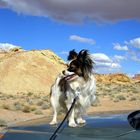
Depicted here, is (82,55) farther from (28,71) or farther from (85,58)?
(28,71)

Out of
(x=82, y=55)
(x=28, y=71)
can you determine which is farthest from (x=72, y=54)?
(x=28, y=71)

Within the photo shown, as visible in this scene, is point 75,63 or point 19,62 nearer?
Result: point 75,63

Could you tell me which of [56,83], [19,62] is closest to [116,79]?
[19,62]

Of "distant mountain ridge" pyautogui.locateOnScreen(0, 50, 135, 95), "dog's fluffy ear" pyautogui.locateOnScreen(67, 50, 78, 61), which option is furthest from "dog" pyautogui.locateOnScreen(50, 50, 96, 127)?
"distant mountain ridge" pyautogui.locateOnScreen(0, 50, 135, 95)

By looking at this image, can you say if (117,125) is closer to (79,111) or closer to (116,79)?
(79,111)

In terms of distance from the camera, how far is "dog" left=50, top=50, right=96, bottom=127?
24.4 feet

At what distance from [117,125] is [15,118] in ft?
76.8

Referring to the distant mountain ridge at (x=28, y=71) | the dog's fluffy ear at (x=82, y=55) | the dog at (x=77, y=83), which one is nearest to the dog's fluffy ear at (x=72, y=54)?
the dog at (x=77, y=83)

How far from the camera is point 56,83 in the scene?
7645 mm

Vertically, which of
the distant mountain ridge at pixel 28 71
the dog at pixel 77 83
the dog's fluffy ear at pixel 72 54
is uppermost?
the distant mountain ridge at pixel 28 71

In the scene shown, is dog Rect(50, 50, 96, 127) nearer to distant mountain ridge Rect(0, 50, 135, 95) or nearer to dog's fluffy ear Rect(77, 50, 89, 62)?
dog's fluffy ear Rect(77, 50, 89, 62)

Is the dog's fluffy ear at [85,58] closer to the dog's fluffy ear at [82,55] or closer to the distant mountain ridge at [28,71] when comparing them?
the dog's fluffy ear at [82,55]

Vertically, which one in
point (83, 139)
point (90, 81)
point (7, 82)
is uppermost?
point (7, 82)

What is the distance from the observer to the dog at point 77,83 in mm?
7438
